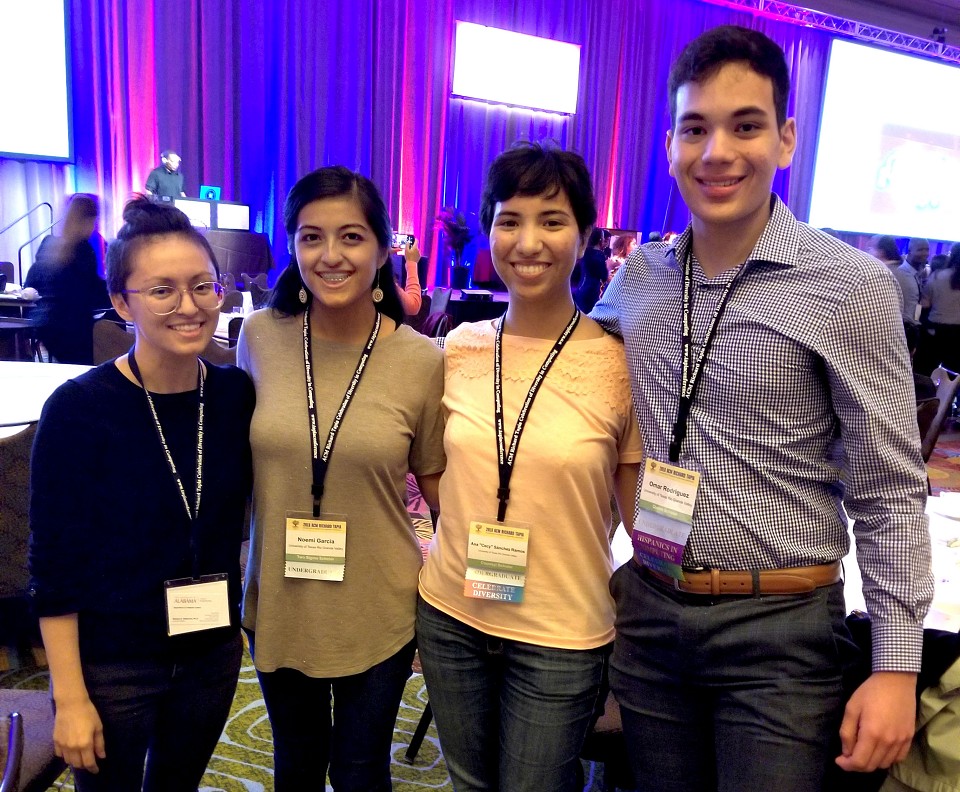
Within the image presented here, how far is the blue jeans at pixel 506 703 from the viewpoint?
1362 mm

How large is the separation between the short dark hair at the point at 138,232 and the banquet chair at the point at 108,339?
7.38 feet

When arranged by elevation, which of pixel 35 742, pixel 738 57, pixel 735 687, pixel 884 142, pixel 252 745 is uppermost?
pixel 884 142

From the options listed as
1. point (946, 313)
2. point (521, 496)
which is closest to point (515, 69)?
point (946, 313)

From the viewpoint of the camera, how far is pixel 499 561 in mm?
1391

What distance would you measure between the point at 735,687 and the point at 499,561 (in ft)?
1.49

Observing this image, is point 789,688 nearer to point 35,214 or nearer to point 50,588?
point 50,588

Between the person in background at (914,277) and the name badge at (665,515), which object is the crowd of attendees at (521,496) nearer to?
the name badge at (665,515)

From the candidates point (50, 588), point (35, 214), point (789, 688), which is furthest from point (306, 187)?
point (35, 214)

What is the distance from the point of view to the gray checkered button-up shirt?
1122 mm

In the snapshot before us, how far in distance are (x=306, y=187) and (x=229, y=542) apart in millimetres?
739

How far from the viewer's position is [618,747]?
1621mm

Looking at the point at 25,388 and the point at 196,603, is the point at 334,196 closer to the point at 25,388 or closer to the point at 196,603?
the point at 196,603

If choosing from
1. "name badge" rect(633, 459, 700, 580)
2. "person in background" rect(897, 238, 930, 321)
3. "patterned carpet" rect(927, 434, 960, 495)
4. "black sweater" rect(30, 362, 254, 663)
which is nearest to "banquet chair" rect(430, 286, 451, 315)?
"person in background" rect(897, 238, 930, 321)

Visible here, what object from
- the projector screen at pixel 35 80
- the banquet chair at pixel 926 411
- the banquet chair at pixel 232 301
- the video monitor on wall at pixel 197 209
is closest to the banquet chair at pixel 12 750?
the banquet chair at pixel 926 411
